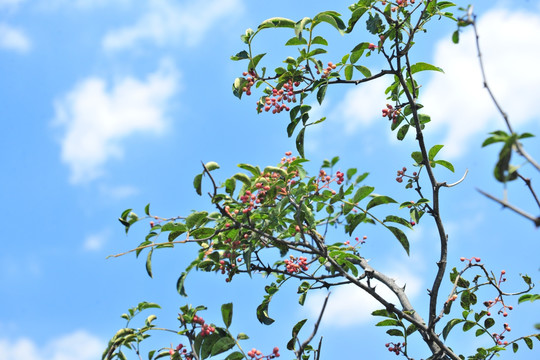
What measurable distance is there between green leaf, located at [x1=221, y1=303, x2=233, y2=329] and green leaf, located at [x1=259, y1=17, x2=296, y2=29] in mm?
1936

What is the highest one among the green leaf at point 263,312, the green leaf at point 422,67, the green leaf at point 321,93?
the green leaf at point 422,67

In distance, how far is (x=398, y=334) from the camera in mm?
4305

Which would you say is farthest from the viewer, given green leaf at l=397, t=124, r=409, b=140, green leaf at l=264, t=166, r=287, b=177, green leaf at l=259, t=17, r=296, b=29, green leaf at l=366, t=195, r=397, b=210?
green leaf at l=397, t=124, r=409, b=140

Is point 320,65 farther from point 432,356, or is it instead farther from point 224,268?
point 432,356

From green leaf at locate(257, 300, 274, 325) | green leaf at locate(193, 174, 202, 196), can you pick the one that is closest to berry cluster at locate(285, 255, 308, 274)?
green leaf at locate(257, 300, 274, 325)

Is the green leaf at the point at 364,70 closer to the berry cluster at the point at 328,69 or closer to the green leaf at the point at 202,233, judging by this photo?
the berry cluster at the point at 328,69

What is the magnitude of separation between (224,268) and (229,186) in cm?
73

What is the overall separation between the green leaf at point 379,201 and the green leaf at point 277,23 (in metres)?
1.36

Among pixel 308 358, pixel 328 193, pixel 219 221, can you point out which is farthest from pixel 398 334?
pixel 219 221

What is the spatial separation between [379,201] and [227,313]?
3.77 ft

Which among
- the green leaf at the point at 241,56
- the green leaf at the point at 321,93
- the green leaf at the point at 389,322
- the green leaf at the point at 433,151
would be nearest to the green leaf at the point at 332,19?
the green leaf at the point at 321,93

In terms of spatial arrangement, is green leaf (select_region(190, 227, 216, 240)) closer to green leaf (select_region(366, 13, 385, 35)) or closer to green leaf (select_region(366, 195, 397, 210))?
green leaf (select_region(366, 195, 397, 210))

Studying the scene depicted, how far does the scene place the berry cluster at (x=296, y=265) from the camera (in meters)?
4.11

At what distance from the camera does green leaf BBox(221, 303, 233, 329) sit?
11.5ft
